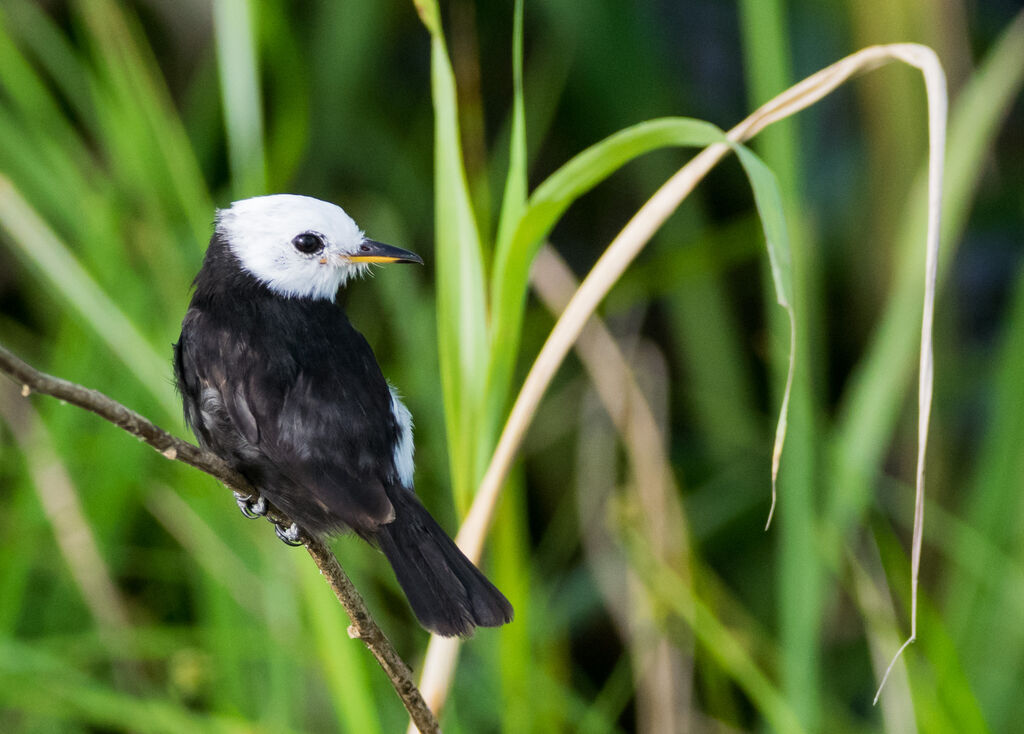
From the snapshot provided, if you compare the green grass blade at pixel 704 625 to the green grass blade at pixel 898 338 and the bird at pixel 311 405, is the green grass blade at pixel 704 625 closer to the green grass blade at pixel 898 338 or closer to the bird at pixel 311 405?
the green grass blade at pixel 898 338

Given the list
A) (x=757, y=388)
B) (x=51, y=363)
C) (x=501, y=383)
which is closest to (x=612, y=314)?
(x=757, y=388)

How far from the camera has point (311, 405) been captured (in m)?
1.12

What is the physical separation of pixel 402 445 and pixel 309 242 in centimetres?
27

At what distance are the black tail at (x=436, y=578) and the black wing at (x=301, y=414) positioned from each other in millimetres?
33

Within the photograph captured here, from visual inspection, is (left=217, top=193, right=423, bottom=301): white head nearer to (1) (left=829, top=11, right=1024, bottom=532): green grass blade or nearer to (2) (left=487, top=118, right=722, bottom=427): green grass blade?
(2) (left=487, top=118, right=722, bottom=427): green grass blade

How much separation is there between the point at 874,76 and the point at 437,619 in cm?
212

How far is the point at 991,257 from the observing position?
3145 mm

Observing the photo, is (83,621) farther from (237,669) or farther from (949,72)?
(949,72)

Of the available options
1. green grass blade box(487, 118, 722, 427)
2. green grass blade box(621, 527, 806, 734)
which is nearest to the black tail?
green grass blade box(487, 118, 722, 427)

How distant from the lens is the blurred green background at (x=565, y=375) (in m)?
1.67

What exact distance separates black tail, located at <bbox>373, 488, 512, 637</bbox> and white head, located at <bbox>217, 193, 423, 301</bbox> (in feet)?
0.99

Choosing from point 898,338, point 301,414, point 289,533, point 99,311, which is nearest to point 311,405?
point 301,414

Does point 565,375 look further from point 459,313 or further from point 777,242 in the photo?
point 777,242

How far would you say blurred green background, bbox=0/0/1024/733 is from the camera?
5.47 ft
